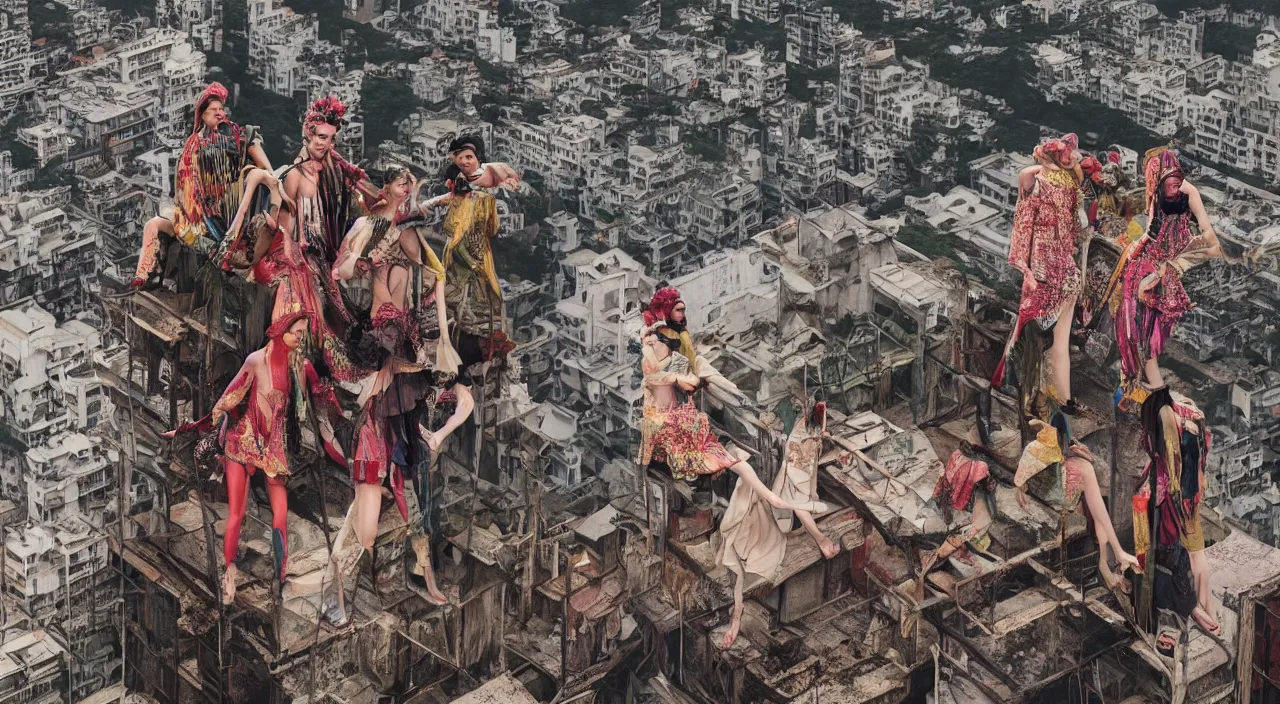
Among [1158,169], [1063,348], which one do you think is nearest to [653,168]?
[1063,348]

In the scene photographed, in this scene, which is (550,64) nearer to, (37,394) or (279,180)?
(37,394)

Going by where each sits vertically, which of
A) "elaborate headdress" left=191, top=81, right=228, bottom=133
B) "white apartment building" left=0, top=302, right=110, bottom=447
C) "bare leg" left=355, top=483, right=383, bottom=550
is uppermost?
"elaborate headdress" left=191, top=81, right=228, bottom=133

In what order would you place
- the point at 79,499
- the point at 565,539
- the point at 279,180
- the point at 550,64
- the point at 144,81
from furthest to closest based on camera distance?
the point at 550,64 → the point at 144,81 → the point at 79,499 → the point at 565,539 → the point at 279,180

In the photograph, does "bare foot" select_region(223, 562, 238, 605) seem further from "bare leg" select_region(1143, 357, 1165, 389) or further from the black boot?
"bare leg" select_region(1143, 357, 1165, 389)

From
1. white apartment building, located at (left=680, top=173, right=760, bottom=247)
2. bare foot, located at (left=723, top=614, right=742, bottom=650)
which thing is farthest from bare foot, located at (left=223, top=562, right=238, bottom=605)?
white apartment building, located at (left=680, top=173, right=760, bottom=247)

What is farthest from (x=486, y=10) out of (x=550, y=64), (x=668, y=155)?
(x=668, y=155)

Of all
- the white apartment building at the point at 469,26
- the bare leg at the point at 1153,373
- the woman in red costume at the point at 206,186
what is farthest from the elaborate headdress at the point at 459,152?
the white apartment building at the point at 469,26

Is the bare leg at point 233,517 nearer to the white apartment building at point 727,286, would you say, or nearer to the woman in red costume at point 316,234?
the woman in red costume at point 316,234
